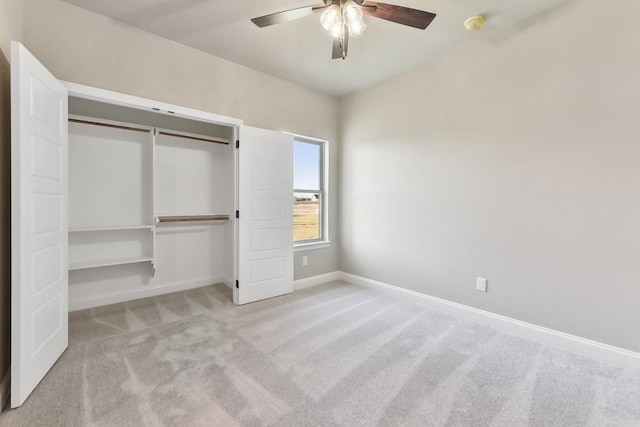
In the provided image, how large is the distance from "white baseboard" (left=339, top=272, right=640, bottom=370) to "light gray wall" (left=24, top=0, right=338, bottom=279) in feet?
5.34

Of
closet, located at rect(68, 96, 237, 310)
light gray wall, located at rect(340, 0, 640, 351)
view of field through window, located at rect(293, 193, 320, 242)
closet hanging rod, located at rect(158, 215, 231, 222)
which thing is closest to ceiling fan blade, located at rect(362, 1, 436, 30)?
light gray wall, located at rect(340, 0, 640, 351)

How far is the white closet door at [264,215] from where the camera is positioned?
10.7 feet

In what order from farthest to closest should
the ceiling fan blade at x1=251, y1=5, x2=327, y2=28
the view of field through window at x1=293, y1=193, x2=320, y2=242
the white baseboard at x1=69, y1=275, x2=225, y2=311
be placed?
the view of field through window at x1=293, y1=193, x2=320, y2=242 < the white baseboard at x1=69, y1=275, x2=225, y2=311 < the ceiling fan blade at x1=251, y1=5, x2=327, y2=28

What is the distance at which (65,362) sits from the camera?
2.04 meters

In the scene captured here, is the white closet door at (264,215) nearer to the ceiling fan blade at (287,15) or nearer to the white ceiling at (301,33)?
the white ceiling at (301,33)

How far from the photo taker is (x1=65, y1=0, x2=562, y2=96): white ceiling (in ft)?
7.58

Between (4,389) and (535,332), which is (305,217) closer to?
(535,332)

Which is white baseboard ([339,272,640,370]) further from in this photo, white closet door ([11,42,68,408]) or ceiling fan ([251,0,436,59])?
white closet door ([11,42,68,408])

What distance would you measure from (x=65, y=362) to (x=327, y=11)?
125 inches

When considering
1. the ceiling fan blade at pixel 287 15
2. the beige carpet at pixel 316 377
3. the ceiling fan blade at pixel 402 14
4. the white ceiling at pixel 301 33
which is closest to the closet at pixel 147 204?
the beige carpet at pixel 316 377

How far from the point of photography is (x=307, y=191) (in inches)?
163

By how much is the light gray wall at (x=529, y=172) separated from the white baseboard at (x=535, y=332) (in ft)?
0.21

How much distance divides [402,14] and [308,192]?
8.71ft

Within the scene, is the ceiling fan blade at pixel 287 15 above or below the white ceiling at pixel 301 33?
below
